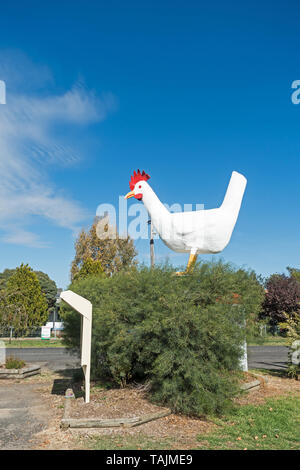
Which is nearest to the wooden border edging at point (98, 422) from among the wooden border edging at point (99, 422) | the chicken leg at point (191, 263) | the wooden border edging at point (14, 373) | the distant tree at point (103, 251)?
the wooden border edging at point (99, 422)

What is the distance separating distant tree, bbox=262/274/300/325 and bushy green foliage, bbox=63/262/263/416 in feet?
64.8

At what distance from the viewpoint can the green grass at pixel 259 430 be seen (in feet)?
15.9

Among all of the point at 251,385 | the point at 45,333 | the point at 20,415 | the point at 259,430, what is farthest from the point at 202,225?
the point at 45,333

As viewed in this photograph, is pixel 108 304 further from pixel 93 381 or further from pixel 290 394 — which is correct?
pixel 290 394

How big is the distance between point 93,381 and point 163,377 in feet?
11.2

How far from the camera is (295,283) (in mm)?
26969

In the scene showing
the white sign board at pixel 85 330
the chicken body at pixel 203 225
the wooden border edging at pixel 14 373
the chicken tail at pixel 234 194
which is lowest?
the wooden border edging at pixel 14 373

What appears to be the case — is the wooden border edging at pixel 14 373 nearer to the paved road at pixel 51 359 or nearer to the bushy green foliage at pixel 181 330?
the paved road at pixel 51 359

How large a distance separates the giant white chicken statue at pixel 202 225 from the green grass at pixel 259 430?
322 cm

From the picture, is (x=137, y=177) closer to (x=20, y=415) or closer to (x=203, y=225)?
(x=203, y=225)

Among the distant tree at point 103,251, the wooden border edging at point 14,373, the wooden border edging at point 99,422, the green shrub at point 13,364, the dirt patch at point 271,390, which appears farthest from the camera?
the distant tree at point 103,251

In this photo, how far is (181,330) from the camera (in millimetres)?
6000

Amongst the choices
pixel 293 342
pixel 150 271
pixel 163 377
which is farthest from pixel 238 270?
pixel 293 342

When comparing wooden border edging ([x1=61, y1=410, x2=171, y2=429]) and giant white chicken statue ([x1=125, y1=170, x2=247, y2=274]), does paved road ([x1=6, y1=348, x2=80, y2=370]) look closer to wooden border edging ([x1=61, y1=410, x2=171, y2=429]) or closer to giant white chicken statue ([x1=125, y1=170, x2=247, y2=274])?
giant white chicken statue ([x1=125, y1=170, x2=247, y2=274])
